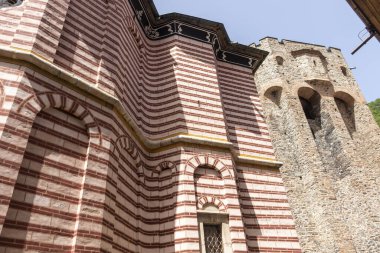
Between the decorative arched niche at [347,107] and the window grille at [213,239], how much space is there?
26.5m

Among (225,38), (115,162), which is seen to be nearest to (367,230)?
(225,38)

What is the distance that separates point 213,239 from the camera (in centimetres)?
799

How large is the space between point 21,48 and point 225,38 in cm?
883

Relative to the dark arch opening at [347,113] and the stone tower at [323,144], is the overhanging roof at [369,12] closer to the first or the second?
the stone tower at [323,144]

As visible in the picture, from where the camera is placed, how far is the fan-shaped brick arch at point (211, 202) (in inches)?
328

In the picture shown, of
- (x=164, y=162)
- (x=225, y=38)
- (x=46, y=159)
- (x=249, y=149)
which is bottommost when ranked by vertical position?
(x=46, y=159)

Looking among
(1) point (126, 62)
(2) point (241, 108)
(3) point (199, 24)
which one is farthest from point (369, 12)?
(1) point (126, 62)

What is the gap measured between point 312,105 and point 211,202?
26.4 metres

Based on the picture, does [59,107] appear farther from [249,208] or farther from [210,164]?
[249,208]

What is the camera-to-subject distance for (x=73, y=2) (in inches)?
338

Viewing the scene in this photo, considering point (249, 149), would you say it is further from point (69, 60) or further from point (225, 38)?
point (69, 60)

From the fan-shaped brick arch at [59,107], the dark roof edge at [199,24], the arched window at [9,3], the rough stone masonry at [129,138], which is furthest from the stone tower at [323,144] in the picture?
the arched window at [9,3]

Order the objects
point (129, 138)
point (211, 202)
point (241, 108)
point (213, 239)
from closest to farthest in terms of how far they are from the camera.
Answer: point (213, 239), point (129, 138), point (211, 202), point (241, 108)

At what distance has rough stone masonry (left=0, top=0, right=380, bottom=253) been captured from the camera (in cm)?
572
